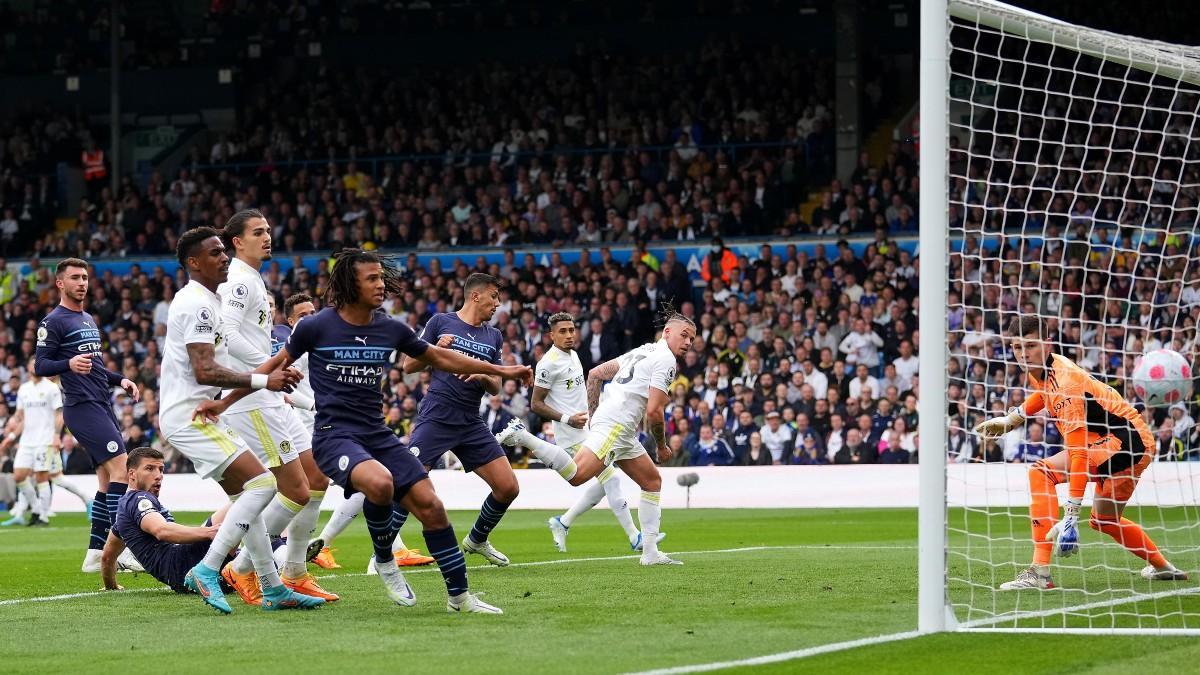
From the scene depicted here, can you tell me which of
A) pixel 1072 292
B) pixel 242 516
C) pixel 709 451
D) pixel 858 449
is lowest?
pixel 709 451

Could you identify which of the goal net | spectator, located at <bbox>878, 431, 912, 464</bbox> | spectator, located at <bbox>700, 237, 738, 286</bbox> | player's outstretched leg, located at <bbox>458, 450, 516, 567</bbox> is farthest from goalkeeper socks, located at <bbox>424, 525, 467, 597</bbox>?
spectator, located at <bbox>700, 237, 738, 286</bbox>

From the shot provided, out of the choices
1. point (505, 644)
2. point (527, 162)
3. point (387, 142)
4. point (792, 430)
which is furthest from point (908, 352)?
point (505, 644)

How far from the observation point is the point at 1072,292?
18.2 m

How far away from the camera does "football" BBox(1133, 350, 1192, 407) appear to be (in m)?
12.1

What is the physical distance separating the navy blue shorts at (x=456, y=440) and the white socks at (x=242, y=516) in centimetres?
262

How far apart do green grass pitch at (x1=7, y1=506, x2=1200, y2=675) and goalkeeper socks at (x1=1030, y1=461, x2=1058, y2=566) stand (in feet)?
2.38

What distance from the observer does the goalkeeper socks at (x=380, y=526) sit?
31.5 ft

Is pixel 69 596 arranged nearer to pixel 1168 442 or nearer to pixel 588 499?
pixel 588 499

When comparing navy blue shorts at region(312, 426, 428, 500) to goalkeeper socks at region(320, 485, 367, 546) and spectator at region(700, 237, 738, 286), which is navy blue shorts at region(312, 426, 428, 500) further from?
spectator at region(700, 237, 738, 286)

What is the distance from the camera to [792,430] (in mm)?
24141

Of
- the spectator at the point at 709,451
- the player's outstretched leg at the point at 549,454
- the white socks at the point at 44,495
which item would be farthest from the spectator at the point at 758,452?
the white socks at the point at 44,495

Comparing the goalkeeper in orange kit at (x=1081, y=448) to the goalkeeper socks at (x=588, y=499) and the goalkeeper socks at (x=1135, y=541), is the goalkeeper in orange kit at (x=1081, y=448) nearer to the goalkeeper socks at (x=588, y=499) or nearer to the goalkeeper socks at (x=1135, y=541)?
the goalkeeper socks at (x=1135, y=541)

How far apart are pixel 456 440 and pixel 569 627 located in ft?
12.8

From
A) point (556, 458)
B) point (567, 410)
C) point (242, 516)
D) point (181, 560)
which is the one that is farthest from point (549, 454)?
point (242, 516)
